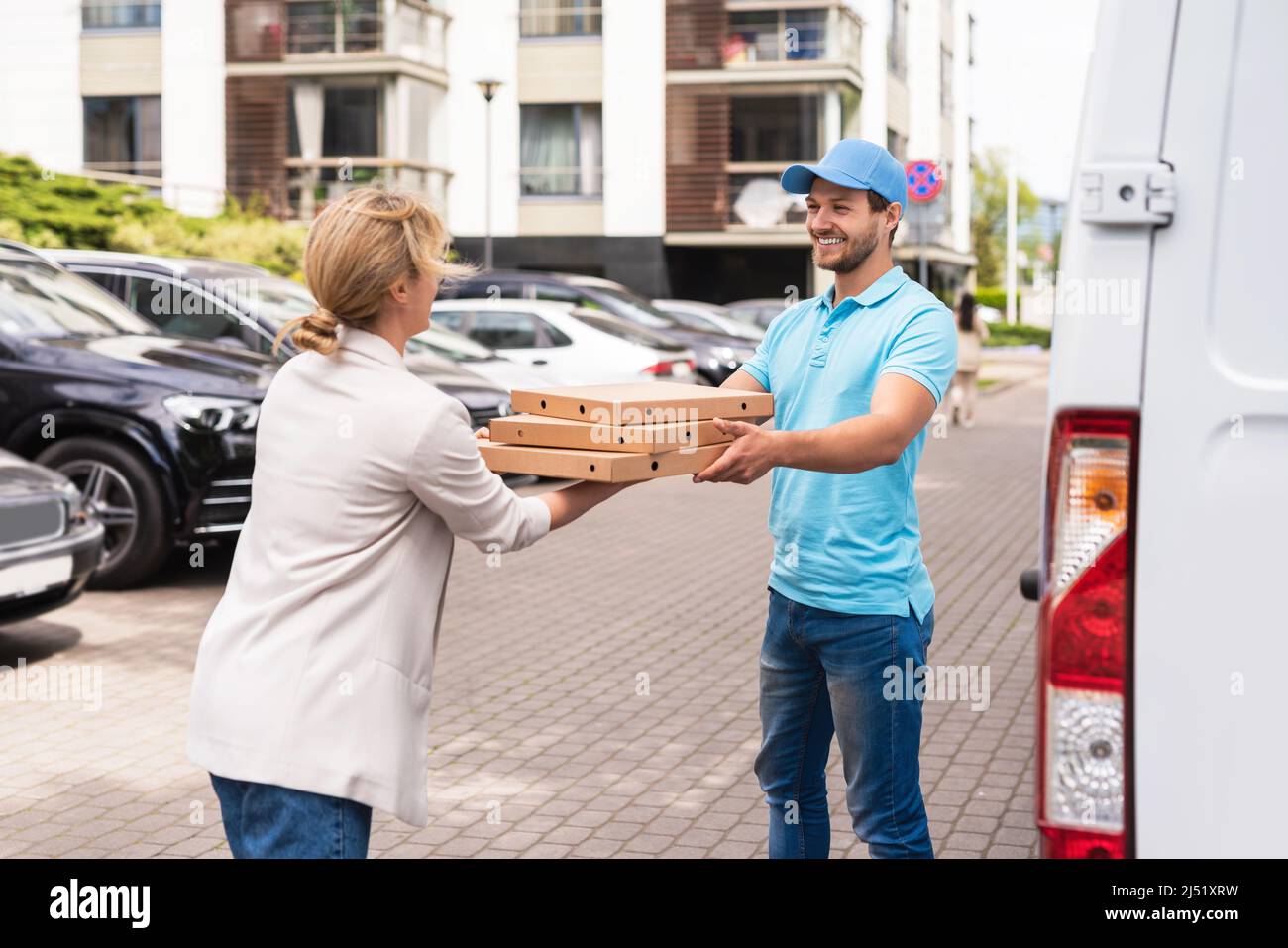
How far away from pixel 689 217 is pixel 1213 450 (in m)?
33.8

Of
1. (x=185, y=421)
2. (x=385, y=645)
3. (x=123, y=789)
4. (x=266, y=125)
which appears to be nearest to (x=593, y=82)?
(x=266, y=125)

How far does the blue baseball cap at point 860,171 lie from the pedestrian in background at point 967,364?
17914mm

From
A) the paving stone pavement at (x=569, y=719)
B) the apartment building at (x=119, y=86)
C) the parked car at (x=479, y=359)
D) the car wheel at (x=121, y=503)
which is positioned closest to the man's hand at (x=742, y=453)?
the paving stone pavement at (x=569, y=719)

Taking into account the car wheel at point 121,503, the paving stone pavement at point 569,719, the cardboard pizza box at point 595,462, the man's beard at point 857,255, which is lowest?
the paving stone pavement at point 569,719

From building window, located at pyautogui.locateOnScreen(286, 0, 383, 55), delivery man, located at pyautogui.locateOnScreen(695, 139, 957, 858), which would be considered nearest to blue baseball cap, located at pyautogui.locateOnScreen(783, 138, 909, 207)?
delivery man, located at pyautogui.locateOnScreen(695, 139, 957, 858)

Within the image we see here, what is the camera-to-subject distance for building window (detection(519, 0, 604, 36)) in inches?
1396

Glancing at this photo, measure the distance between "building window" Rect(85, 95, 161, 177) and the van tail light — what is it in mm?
36127

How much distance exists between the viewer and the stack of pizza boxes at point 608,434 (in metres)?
2.98

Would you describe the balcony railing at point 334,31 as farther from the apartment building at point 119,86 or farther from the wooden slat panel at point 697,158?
the wooden slat panel at point 697,158

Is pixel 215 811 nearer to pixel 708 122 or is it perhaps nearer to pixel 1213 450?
pixel 1213 450

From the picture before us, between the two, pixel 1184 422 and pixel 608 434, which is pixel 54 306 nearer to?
pixel 608 434

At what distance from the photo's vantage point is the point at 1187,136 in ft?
7.26

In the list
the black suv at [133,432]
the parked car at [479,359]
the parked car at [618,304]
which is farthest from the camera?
the parked car at [618,304]

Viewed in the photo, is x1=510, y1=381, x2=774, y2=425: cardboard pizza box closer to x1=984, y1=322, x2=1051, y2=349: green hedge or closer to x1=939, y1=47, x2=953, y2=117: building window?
x1=939, y1=47, x2=953, y2=117: building window
